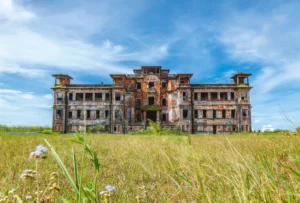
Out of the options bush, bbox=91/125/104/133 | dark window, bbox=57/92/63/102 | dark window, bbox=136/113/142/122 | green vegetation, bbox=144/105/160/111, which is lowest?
bush, bbox=91/125/104/133

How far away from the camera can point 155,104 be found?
34469mm

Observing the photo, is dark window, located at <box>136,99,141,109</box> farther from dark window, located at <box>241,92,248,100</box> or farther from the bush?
dark window, located at <box>241,92,248,100</box>

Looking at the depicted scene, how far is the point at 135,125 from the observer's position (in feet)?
106

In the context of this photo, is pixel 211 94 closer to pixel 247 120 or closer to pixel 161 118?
pixel 247 120

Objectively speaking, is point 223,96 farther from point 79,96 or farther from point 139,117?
point 79,96

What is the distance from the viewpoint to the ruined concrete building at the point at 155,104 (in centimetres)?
3269

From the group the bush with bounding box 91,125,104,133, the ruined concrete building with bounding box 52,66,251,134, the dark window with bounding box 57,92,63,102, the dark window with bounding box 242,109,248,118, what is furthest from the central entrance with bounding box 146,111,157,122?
the dark window with bounding box 57,92,63,102

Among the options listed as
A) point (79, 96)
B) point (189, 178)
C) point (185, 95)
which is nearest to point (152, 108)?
point (185, 95)

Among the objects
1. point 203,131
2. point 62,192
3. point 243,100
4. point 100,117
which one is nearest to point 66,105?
point 100,117

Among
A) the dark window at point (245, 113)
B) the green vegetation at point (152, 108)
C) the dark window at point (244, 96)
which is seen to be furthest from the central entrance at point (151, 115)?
the dark window at point (244, 96)

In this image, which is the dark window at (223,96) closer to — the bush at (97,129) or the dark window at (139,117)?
the dark window at (139,117)

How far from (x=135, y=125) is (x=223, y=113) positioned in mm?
13056

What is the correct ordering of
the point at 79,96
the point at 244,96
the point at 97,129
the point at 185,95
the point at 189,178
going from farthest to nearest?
1. the point at 79,96
2. the point at 244,96
3. the point at 185,95
4. the point at 97,129
5. the point at 189,178

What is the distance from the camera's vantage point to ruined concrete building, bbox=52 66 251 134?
107 ft
